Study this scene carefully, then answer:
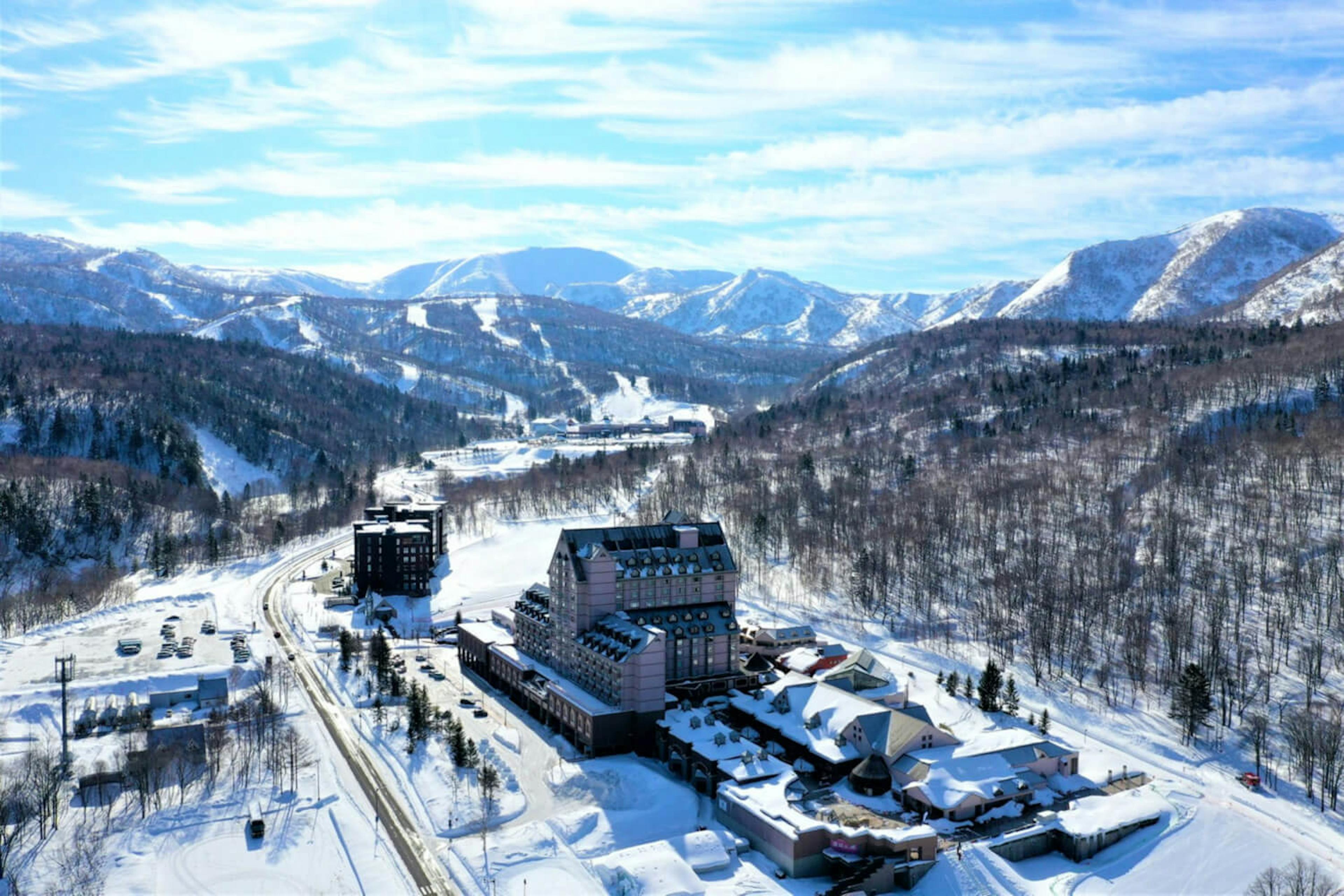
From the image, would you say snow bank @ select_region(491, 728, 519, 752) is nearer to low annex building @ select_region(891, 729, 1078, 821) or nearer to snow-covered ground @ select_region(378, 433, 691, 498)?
low annex building @ select_region(891, 729, 1078, 821)

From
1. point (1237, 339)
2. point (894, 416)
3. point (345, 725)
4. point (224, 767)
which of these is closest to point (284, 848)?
point (224, 767)

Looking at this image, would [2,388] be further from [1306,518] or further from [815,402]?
[1306,518]

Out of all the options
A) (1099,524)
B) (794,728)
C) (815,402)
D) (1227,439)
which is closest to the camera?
(794,728)

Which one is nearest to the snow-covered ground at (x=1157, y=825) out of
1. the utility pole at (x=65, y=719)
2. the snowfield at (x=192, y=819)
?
the snowfield at (x=192, y=819)

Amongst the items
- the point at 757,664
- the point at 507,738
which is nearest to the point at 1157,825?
the point at 757,664

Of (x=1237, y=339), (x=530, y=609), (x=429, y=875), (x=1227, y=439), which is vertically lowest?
(x=429, y=875)
